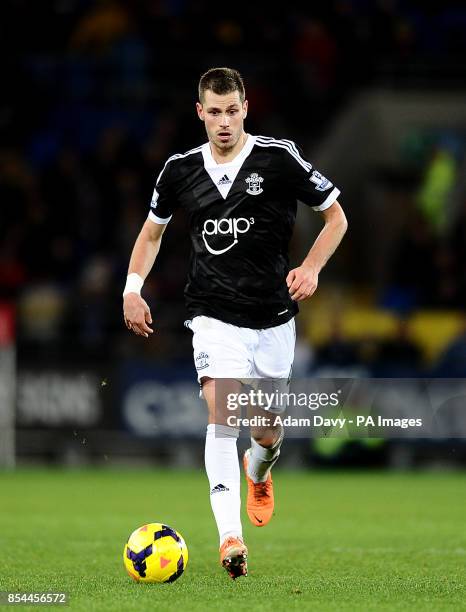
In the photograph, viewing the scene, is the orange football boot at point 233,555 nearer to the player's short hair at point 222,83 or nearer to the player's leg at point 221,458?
the player's leg at point 221,458

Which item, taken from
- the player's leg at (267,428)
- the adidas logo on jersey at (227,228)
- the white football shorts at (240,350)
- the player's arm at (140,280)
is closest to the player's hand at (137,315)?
the player's arm at (140,280)

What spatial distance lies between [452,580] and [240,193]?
6.61 ft

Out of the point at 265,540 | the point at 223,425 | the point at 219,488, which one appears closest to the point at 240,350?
the point at 223,425

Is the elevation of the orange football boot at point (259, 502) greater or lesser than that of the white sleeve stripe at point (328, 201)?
lesser

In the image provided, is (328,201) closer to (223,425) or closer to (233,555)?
(223,425)

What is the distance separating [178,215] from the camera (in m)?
16.8

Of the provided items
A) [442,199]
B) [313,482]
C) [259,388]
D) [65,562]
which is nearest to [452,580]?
[259,388]

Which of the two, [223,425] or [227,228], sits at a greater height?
[227,228]

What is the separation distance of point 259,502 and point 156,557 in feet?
4.84

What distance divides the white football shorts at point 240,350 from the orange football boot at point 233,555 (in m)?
0.81

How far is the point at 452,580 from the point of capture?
631cm

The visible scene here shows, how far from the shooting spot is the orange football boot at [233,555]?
6.08 m

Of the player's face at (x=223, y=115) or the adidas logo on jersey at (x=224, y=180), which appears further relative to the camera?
the adidas logo on jersey at (x=224, y=180)

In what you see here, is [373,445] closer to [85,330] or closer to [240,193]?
[85,330]
